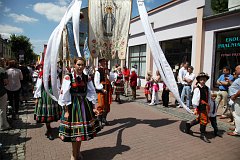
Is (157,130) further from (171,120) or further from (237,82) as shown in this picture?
(237,82)

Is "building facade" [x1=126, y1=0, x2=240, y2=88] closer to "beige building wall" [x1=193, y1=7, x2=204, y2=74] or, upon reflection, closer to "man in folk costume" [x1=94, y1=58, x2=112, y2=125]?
"beige building wall" [x1=193, y1=7, x2=204, y2=74]

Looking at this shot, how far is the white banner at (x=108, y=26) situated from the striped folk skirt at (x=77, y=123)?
10.1 ft

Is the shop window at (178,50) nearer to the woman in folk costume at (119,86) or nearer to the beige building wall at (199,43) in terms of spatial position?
the beige building wall at (199,43)

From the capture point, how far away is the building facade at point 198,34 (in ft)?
31.2

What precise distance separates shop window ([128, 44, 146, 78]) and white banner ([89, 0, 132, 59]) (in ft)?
32.0

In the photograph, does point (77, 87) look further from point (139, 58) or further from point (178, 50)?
point (139, 58)

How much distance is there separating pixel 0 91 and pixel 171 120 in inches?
193

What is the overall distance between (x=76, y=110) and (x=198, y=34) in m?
8.83

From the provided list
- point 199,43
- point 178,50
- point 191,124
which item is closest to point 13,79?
point 191,124

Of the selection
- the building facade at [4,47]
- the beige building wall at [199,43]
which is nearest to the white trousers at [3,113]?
the beige building wall at [199,43]

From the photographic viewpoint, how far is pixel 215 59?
1012 cm

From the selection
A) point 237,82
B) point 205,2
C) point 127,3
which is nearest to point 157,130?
point 237,82

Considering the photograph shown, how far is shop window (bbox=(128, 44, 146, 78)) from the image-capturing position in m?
16.5

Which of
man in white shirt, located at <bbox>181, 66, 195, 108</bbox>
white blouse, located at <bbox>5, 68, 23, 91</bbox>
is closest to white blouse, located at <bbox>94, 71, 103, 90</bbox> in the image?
white blouse, located at <bbox>5, 68, 23, 91</bbox>
